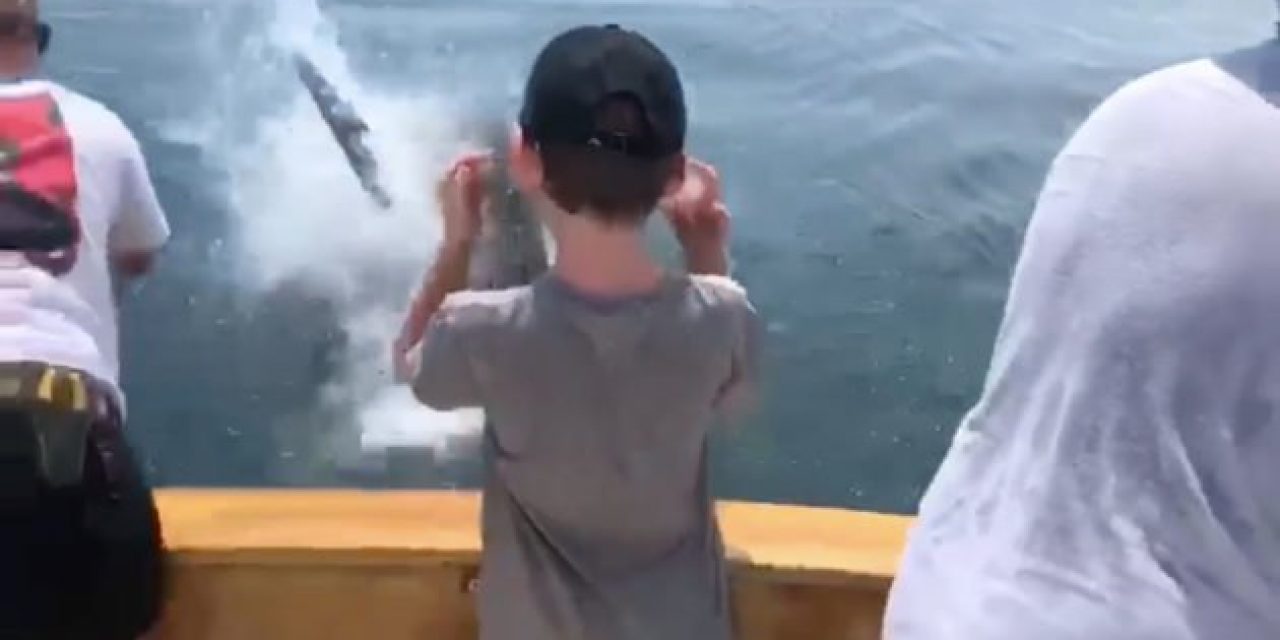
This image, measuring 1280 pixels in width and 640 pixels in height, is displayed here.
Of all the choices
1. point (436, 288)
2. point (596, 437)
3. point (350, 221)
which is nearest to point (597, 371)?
point (596, 437)

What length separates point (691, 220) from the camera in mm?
1319

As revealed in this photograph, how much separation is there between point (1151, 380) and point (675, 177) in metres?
0.46

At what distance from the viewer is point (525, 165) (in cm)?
122

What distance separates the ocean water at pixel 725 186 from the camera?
20.9 feet

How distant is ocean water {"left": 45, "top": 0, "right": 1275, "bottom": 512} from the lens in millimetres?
6379

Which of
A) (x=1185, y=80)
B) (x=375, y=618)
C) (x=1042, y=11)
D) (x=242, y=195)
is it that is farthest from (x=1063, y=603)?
(x=1042, y=11)

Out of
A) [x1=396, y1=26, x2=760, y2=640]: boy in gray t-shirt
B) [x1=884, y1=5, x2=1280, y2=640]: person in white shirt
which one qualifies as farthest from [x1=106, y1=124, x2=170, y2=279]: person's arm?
[x1=884, y1=5, x2=1280, y2=640]: person in white shirt

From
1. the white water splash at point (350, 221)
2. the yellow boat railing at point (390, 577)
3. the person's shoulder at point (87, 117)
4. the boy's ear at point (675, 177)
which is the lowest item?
the white water splash at point (350, 221)

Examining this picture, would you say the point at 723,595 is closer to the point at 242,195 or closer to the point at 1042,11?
the point at 242,195

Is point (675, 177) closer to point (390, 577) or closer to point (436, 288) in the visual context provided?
point (436, 288)

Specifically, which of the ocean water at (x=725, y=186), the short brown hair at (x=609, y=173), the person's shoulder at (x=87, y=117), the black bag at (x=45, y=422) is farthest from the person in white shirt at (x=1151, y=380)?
the ocean water at (x=725, y=186)

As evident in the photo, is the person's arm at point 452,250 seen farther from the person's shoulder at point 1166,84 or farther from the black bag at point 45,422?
the person's shoulder at point 1166,84

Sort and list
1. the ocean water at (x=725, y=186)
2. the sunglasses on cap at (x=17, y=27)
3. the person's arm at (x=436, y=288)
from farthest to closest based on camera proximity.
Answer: the ocean water at (x=725, y=186) < the sunglasses on cap at (x=17, y=27) < the person's arm at (x=436, y=288)

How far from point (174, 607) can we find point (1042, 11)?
40.2 feet
